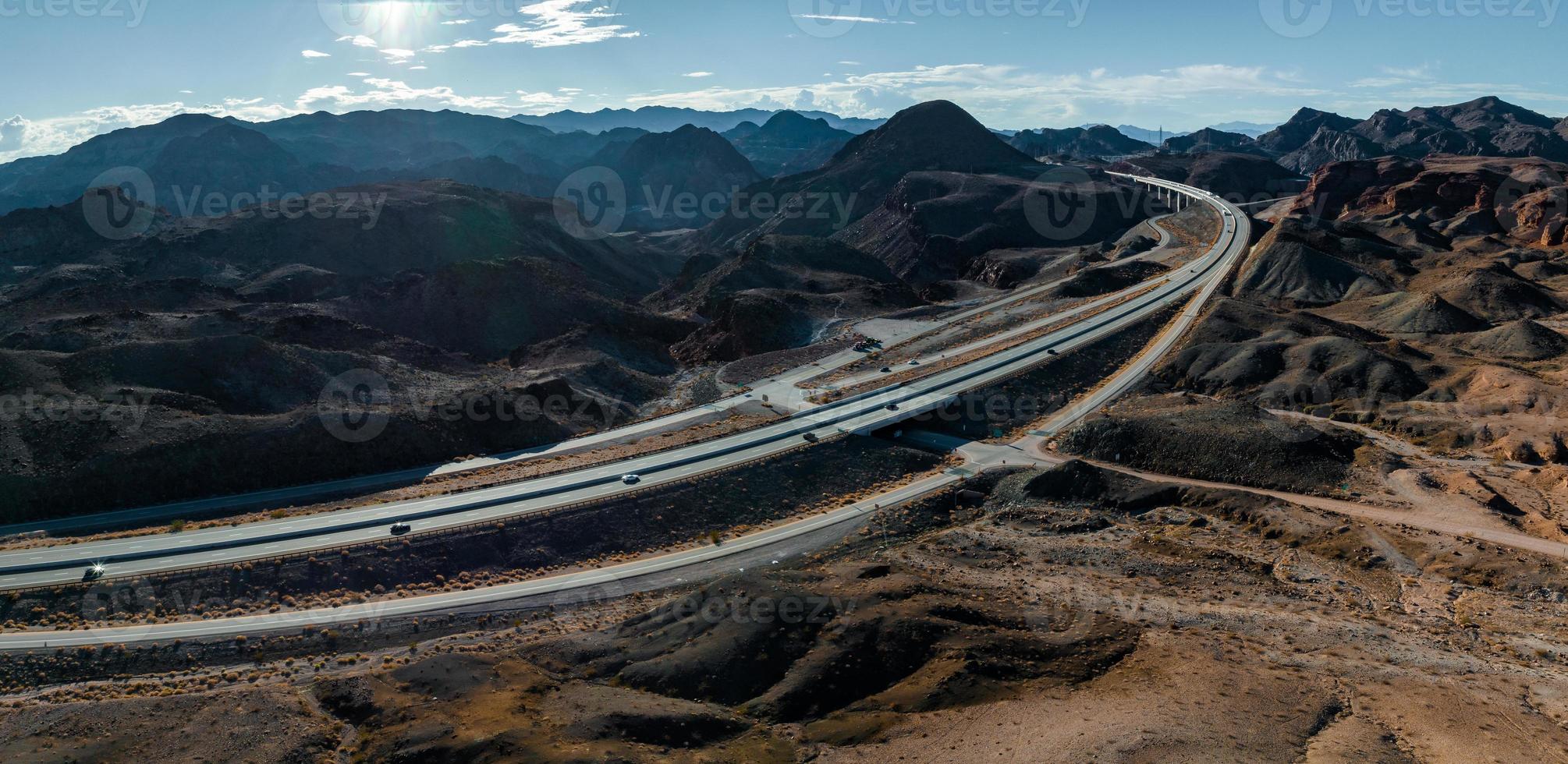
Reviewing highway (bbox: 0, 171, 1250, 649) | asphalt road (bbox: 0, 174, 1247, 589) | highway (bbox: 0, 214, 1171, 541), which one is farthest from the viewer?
highway (bbox: 0, 214, 1171, 541)

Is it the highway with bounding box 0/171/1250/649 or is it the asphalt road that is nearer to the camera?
the highway with bounding box 0/171/1250/649

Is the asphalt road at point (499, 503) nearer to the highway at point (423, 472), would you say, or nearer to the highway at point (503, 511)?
the highway at point (503, 511)

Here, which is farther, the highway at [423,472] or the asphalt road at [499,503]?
the highway at [423,472]

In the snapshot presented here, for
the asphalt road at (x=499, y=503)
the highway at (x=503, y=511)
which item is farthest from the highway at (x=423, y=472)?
the highway at (x=503, y=511)

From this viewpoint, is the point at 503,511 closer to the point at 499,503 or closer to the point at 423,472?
the point at 499,503

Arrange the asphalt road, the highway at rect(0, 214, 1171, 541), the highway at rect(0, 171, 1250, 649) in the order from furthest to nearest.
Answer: the highway at rect(0, 214, 1171, 541) < the asphalt road < the highway at rect(0, 171, 1250, 649)

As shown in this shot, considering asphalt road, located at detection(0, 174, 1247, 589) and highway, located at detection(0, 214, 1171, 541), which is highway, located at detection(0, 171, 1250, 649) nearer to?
asphalt road, located at detection(0, 174, 1247, 589)

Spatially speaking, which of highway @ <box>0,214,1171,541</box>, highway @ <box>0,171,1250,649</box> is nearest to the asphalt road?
highway @ <box>0,171,1250,649</box>

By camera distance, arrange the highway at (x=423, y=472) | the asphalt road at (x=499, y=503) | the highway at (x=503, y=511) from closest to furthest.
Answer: the highway at (x=503, y=511) → the asphalt road at (x=499, y=503) → the highway at (x=423, y=472)

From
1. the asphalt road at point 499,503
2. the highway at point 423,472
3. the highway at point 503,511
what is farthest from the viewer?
the highway at point 423,472

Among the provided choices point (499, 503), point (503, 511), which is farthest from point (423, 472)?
point (503, 511)
